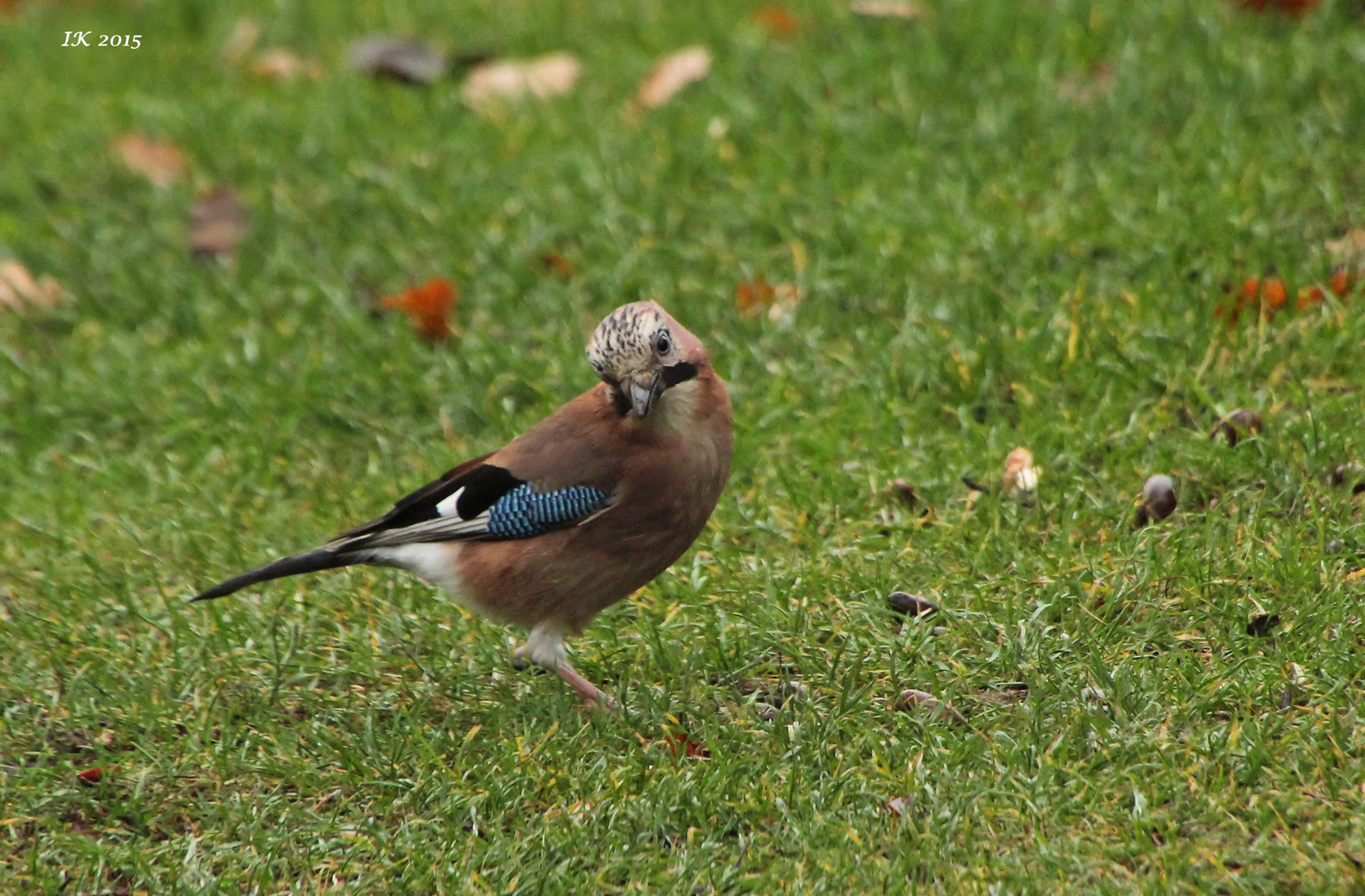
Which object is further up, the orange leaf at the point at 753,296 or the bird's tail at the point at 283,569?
the bird's tail at the point at 283,569

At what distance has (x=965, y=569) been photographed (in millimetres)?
4914

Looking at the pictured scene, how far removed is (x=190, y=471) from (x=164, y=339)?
980 mm

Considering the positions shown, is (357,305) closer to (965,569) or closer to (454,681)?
(454,681)

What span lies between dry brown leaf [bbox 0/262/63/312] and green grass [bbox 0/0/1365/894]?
0.09m

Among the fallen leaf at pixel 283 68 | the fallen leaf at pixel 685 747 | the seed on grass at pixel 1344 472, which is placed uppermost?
the fallen leaf at pixel 283 68

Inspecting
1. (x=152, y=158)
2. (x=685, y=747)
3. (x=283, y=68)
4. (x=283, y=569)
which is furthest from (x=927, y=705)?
(x=283, y=68)

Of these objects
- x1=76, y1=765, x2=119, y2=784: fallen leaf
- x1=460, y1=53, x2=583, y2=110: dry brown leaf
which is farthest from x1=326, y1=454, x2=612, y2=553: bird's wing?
x1=460, y1=53, x2=583, y2=110: dry brown leaf

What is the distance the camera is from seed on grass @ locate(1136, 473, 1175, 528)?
5027 mm

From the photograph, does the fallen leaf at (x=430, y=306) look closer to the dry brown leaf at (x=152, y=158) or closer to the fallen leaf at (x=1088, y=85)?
the dry brown leaf at (x=152, y=158)

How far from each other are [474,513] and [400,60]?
438 centimetres

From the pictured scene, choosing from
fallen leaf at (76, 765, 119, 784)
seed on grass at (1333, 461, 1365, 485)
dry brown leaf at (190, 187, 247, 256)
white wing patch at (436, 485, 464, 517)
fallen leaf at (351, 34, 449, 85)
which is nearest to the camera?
fallen leaf at (76, 765, 119, 784)

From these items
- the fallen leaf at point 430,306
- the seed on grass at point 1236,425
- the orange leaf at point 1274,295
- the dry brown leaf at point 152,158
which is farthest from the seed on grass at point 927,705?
the dry brown leaf at point 152,158

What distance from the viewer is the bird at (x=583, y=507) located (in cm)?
448

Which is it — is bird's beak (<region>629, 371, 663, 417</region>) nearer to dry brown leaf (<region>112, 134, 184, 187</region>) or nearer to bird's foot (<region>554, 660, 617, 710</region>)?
bird's foot (<region>554, 660, 617, 710</region>)
